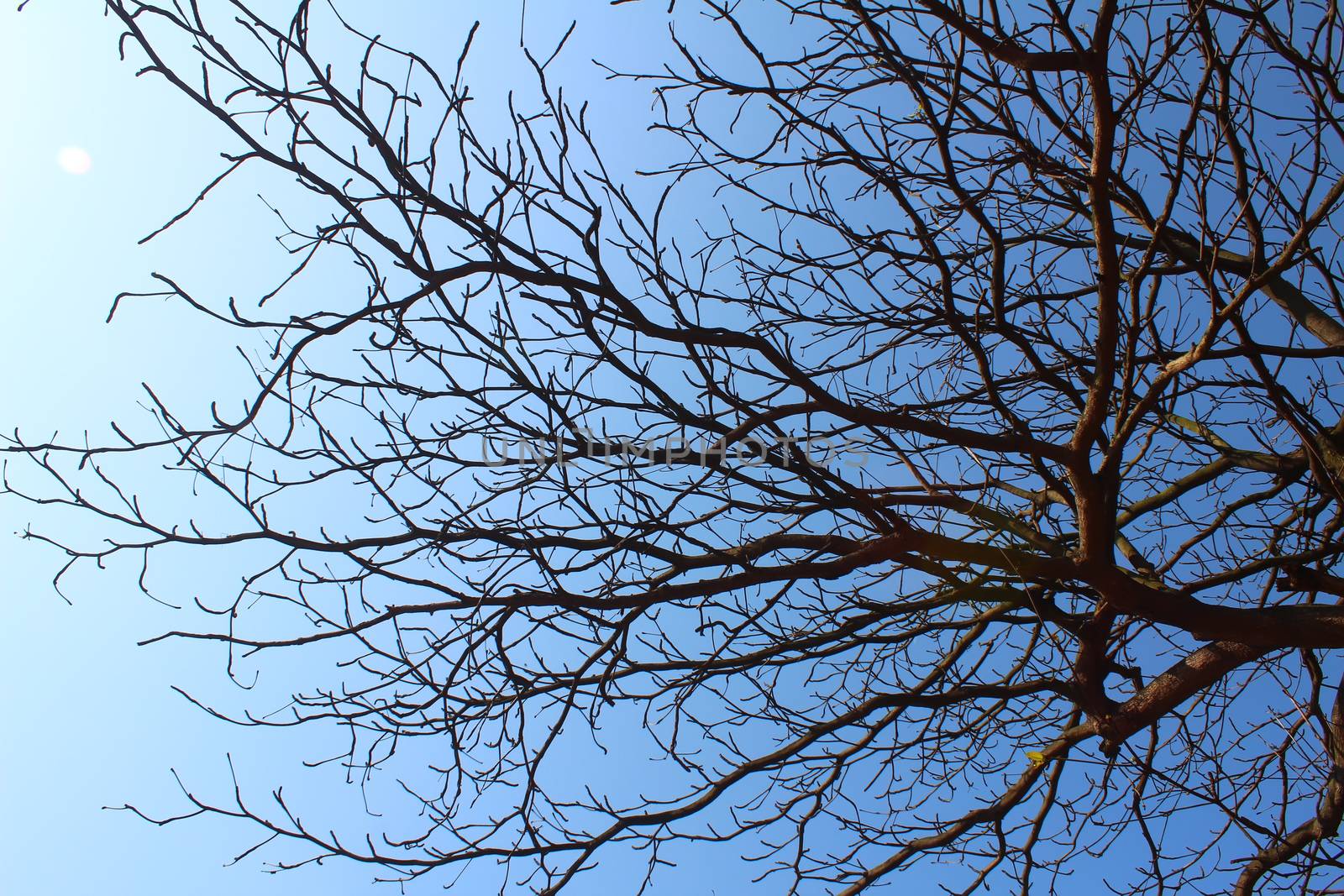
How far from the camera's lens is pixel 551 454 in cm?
284

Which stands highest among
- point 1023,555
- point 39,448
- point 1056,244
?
point 1056,244

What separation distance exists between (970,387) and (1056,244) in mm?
947

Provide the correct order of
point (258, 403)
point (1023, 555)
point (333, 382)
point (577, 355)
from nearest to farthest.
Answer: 1. point (258, 403)
2. point (333, 382)
3. point (1023, 555)
4. point (577, 355)

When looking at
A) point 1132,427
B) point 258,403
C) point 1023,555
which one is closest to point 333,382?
point 258,403

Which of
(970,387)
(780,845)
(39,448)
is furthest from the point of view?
(970,387)

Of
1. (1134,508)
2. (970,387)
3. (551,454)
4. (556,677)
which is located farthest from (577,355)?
(1134,508)

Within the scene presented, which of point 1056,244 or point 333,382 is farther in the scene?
point 1056,244

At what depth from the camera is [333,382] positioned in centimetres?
254

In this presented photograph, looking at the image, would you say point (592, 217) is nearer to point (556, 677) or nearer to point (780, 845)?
point (556, 677)

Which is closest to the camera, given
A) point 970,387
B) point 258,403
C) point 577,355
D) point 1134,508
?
point 258,403

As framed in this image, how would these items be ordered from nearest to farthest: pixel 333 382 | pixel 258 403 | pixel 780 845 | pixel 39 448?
pixel 258 403 < pixel 39 448 < pixel 333 382 < pixel 780 845

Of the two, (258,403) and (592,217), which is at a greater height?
(592,217)

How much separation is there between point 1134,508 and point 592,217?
3116 mm

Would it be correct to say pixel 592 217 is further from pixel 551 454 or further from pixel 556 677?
pixel 556 677
